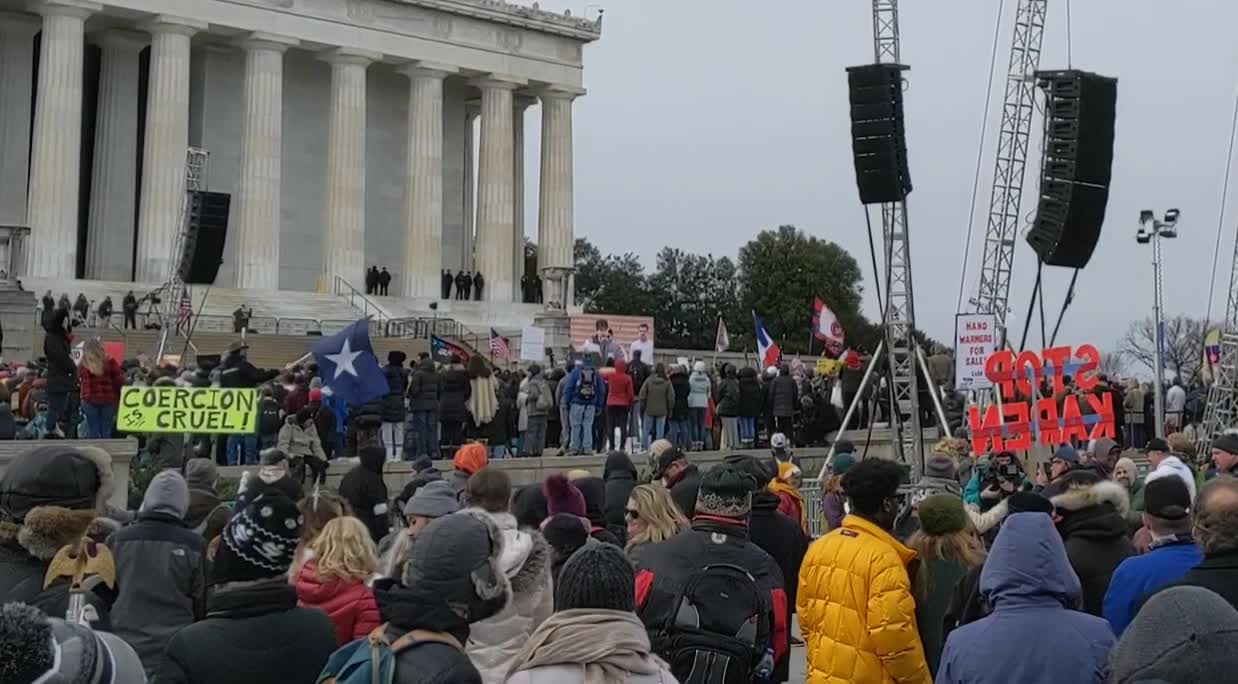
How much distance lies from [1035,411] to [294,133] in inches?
1552

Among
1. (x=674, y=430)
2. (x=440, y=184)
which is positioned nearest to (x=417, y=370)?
(x=674, y=430)

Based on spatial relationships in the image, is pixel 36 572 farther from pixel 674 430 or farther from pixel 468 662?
pixel 674 430

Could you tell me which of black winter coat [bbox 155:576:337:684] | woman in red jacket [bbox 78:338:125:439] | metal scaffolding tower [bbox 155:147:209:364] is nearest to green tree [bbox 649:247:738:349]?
metal scaffolding tower [bbox 155:147:209:364]

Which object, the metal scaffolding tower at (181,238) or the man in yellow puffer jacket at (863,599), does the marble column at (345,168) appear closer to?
the metal scaffolding tower at (181,238)

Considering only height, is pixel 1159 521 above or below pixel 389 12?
below

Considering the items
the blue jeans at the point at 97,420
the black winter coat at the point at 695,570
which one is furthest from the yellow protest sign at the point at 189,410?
the black winter coat at the point at 695,570

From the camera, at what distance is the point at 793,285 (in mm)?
74500

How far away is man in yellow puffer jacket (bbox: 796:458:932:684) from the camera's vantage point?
562 cm

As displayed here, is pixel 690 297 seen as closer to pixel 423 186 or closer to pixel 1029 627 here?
pixel 423 186

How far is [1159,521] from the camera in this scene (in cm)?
560

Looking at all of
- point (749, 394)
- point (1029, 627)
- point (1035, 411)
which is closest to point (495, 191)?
point (749, 394)

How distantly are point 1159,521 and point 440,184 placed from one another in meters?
46.1

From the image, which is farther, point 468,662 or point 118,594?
point 118,594

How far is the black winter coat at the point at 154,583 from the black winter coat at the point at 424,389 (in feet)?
47.0
